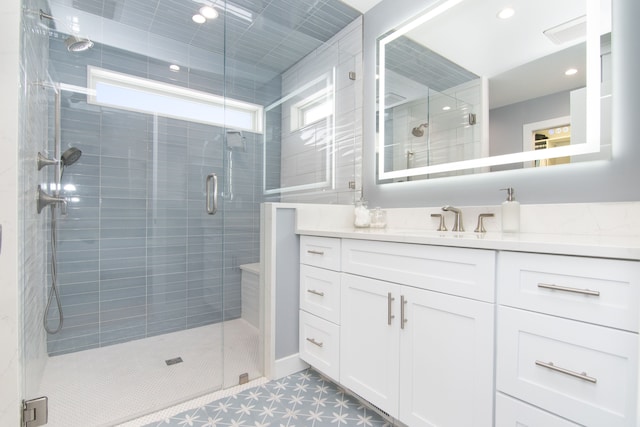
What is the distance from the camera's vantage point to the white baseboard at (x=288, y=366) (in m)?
1.72

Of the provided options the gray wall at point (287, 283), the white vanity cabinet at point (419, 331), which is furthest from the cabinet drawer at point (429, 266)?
the gray wall at point (287, 283)

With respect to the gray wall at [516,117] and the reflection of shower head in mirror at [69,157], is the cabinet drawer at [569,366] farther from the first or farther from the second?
the reflection of shower head in mirror at [69,157]

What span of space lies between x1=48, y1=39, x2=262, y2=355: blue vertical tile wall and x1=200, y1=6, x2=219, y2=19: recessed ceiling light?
0.40m

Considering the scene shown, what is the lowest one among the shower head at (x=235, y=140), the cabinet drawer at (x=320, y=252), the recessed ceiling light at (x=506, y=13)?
the cabinet drawer at (x=320, y=252)

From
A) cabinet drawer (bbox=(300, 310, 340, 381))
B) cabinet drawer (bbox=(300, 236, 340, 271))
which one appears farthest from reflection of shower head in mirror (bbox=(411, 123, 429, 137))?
cabinet drawer (bbox=(300, 310, 340, 381))

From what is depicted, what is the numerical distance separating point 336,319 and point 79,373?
1511 mm

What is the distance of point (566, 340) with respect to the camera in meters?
0.82

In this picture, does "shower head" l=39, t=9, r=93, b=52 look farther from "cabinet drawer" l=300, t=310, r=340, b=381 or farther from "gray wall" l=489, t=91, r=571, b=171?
"gray wall" l=489, t=91, r=571, b=171

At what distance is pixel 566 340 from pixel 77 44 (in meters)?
2.85

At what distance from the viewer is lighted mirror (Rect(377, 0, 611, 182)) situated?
1284mm

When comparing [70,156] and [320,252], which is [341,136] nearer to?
[320,252]

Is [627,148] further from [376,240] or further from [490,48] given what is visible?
[376,240]

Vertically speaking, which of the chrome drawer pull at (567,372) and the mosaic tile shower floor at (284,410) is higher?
the chrome drawer pull at (567,372)

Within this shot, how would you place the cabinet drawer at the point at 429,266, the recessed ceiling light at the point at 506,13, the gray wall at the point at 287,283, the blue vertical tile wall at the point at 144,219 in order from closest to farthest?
the cabinet drawer at the point at 429,266, the recessed ceiling light at the point at 506,13, the gray wall at the point at 287,283, the blue vertical tile wall at the point at 144,219
